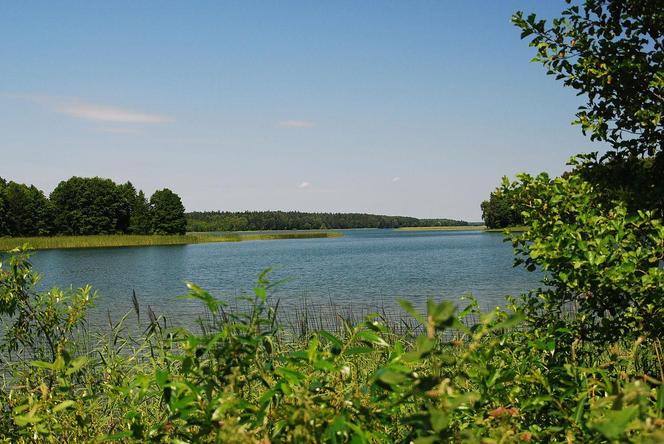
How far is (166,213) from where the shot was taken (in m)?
96.4

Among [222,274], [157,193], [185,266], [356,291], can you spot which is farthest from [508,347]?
[157,193]

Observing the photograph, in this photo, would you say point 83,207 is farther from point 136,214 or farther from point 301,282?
point 301,282

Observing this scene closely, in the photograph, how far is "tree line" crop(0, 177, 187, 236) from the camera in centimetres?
8100

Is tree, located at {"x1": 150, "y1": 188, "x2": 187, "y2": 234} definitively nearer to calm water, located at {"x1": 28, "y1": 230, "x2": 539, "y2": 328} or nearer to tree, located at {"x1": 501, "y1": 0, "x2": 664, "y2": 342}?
calm water, located at {"x1": 28, "y1": 230, "x2": 539, "y2": 328}

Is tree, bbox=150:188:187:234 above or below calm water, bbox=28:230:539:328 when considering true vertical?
above

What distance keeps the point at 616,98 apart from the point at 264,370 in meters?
4.28

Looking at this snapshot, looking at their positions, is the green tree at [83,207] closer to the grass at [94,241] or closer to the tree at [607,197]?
the grass at [94,241]

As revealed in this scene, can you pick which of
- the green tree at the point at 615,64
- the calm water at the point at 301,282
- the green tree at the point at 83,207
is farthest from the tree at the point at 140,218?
the green tree at the point at 615,64

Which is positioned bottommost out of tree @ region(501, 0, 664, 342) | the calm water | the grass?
the calm water

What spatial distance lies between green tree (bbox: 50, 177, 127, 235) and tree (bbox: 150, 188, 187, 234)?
7.23 m

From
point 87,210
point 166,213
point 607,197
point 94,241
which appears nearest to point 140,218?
point 166,213

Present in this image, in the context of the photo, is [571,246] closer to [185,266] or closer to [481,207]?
[185,266]

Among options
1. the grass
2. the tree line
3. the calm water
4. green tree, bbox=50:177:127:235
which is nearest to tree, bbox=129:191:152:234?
the tree line

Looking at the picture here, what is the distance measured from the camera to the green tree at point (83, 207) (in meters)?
88.3
